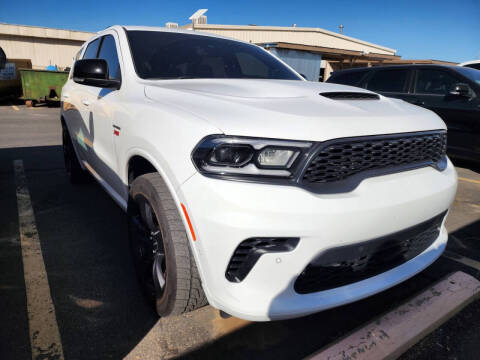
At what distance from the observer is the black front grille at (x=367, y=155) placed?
1.35 meters

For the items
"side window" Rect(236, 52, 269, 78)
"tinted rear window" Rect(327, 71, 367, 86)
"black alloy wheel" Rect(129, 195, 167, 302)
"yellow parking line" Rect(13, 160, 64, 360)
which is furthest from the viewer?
"tinted rear window" Rect(327, 71, 367, 86)

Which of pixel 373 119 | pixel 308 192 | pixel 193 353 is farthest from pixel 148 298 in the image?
pixel 373 119

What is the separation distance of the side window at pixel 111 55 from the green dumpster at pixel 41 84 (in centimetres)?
1128

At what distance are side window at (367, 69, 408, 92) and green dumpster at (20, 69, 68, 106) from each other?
11.3m

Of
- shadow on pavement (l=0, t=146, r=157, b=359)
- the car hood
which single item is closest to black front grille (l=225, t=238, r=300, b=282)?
the car hood

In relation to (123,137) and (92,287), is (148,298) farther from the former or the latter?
(123,137)

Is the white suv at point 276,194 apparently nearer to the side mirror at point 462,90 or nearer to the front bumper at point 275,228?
the front bumper at point 275,228

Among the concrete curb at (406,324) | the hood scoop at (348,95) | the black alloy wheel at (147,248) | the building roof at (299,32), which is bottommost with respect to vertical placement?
the concrete curb at (406,324)

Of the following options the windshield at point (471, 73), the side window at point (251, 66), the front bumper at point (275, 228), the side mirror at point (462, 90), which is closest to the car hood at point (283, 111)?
the front bumper at point (275, 228)

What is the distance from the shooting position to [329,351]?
4.92ft

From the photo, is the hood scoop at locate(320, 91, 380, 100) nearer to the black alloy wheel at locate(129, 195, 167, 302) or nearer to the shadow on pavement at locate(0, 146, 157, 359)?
the black alloy wheel at locate(129, 195, 167, 302)

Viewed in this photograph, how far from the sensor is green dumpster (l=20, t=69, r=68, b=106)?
40.4ft

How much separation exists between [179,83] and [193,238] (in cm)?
110

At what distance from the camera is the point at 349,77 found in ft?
20.2
